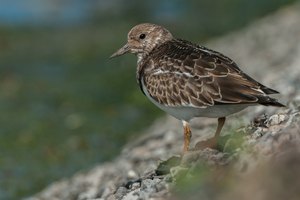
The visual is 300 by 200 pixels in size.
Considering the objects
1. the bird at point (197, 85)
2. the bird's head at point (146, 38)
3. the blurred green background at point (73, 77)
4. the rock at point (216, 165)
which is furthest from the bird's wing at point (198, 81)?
the blurred green background at point (73, 77)

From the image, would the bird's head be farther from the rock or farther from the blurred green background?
the blurred green background

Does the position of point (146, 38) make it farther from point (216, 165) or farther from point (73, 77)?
point (73, 77)

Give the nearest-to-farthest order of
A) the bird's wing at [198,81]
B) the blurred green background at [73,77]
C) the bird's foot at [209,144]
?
the bird's wing at [198,81], the bird's foot at [209,144], the blurred green background at [73,77]

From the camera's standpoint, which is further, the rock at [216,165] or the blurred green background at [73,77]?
the blurred green background at [73,77]

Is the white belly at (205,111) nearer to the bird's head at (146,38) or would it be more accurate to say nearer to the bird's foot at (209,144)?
the bird's foot at (209,144)

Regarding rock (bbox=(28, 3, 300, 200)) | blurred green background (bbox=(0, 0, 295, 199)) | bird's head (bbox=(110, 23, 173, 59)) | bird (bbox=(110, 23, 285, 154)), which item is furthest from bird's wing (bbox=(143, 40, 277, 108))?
blurred green background (bbox=(0, 0, 295, 199))

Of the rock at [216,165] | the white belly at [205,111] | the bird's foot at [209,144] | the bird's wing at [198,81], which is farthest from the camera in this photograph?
the bird's foot at [209,144]

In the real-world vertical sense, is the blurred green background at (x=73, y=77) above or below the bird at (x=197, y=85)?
above
